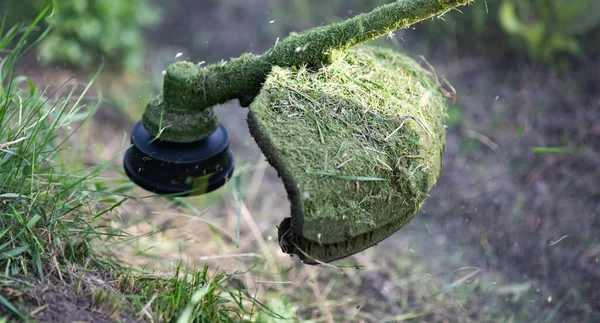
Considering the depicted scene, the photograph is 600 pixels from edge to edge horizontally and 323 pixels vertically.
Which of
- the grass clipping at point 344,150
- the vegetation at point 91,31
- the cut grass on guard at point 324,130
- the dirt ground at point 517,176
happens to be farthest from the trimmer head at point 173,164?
the vegetation at point 91,31

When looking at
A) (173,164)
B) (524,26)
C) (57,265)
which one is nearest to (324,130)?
(173,164)

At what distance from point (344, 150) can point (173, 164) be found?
0.82 m

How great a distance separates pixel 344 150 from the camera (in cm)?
176

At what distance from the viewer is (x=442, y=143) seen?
2.17m

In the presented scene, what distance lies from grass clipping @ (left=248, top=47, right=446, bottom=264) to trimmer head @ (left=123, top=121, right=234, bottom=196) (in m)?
0.55

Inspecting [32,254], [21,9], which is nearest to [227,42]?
[21,9]

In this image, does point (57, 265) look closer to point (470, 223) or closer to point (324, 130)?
point (324, 130)

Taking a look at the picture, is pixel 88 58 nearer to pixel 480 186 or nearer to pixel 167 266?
pixel 167 266

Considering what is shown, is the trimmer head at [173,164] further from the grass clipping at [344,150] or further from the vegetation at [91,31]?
the vegetation at [91,31]

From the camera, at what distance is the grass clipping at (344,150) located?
1.64m

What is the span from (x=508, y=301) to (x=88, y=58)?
3.45 meters

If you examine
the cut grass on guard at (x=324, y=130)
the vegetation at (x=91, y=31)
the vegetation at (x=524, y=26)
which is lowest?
the vegetation at (x=524, y=26)

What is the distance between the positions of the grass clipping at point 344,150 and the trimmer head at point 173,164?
1.80ft

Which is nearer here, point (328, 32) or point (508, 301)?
point (328, 32)
